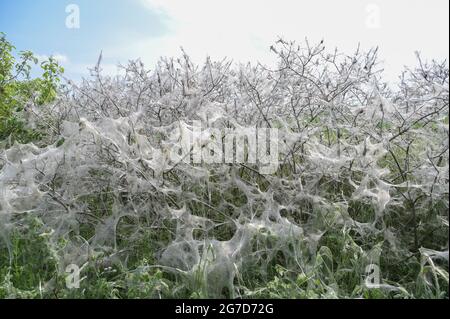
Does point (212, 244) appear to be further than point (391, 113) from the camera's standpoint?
No

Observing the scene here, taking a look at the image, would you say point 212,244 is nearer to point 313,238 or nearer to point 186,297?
point 186,297

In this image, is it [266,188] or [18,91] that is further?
[18,91]

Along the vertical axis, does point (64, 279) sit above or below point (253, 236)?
below

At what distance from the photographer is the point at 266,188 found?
158 inches

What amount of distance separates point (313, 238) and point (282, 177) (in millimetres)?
797

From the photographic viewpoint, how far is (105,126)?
3752mm

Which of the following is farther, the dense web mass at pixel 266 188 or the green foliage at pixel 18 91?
the green foliage at pixel 18 91

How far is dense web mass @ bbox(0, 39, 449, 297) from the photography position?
3225mm

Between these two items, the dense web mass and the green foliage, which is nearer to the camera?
the dense web mass

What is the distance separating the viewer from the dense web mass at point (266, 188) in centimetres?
322
